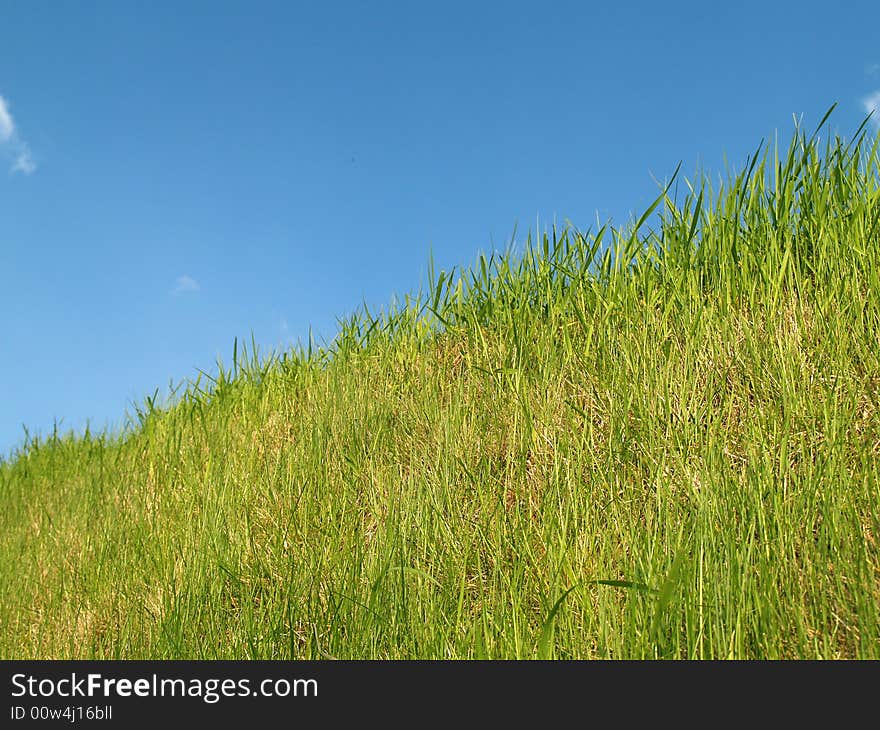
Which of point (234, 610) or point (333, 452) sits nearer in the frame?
point (234, 610)

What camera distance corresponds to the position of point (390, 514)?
252 cm

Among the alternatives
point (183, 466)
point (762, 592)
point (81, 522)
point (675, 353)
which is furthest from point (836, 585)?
point (81, 522)

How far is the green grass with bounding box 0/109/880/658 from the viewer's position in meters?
1.77

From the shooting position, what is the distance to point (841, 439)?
6.66ft

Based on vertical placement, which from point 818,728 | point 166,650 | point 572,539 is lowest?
point 818,728

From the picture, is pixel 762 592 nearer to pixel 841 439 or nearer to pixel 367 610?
pixel 841 439

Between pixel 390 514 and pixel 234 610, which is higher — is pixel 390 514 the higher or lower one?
the higher one

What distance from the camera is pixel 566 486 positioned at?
7.54ft

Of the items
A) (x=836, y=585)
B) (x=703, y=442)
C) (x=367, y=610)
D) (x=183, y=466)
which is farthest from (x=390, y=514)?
(x=183, y=466)

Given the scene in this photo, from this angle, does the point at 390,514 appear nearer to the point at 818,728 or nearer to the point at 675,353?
the point at 675,353

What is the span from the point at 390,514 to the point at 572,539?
734 mm

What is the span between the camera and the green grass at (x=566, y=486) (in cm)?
177

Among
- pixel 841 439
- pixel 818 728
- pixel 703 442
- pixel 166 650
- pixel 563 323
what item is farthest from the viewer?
pixel 563 323

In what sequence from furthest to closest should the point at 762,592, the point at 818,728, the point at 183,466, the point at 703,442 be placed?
the point at 183,466 < the point at 703,442 < the point at 762,592 < the point at 818,728
